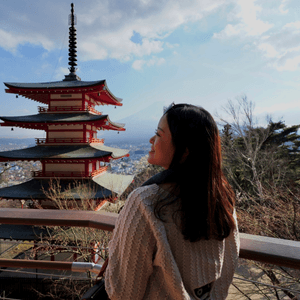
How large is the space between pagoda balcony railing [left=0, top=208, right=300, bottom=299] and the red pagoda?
7.29m

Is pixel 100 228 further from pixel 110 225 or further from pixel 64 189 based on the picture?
pixel 64 189

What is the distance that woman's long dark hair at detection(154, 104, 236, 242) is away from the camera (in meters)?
0.67

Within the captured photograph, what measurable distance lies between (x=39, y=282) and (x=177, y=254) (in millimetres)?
9283

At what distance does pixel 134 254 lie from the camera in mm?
659

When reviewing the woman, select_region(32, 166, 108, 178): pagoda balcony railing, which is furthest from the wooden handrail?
select_region(32, 166, 108, 178): pagoda balcony railing

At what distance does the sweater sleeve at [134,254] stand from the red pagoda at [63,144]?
8018mm

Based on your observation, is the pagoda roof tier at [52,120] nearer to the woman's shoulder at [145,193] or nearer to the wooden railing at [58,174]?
the wooden railing at [58,174]

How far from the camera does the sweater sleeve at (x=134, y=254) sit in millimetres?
659

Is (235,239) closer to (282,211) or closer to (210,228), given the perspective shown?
(210,228)

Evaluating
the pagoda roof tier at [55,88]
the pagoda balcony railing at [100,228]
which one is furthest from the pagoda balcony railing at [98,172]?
the pagoda balcony railing at [100,228]

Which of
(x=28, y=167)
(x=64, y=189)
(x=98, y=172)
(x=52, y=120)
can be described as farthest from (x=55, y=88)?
(x=28, y=167)

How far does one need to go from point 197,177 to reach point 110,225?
630 millimetres

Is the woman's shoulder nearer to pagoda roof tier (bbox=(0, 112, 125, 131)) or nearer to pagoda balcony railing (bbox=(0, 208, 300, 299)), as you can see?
pagoda balcony railing (bbox=(0, 208, 300, 299))

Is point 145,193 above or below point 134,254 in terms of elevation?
above
